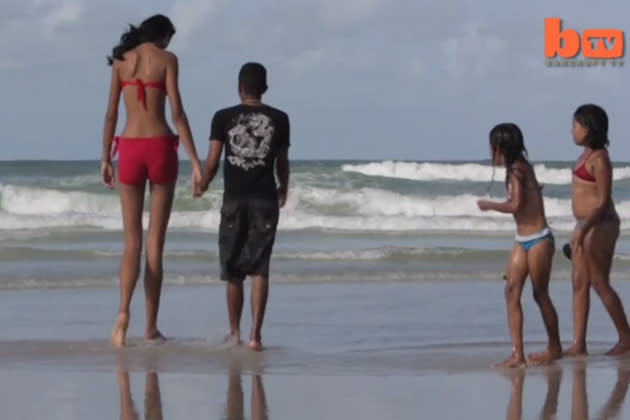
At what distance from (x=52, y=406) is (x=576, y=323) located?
3.01m

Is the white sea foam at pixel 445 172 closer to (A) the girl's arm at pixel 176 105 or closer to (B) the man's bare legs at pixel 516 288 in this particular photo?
(A) the girl's arm at pixel 176 105

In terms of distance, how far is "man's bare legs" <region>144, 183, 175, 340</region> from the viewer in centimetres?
718

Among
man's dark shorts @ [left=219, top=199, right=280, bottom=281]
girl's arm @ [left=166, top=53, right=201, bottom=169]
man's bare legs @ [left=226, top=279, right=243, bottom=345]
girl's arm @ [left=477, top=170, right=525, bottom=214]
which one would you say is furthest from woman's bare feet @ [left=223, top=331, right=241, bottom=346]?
girl's arm @ [left=477, top=170, right=525, bottom=214]

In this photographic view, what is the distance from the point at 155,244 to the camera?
7277 mm

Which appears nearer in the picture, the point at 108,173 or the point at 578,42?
the point at 108,173

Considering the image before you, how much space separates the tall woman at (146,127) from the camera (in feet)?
23.3

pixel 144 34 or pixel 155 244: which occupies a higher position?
pixel 144 34

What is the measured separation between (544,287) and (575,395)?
1124 millimetres

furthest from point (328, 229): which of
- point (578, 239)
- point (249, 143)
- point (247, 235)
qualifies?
point (578, 239)

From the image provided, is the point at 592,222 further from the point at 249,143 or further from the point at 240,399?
the point at 240,399

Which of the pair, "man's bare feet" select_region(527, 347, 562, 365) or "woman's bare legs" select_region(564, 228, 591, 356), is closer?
"man's bare feet" select_region(527, 347, 562, 365)

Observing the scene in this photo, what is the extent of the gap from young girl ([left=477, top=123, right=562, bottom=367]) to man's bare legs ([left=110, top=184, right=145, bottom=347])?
205 centimetres

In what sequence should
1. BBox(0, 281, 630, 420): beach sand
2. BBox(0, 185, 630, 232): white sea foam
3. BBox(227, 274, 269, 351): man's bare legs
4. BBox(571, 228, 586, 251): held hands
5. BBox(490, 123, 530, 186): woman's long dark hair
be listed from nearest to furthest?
1. BBox(0, 281, 630, 420): beach sand
2. BBox(490, 123, 530, 186): woman's long dark hair
3. BBox(571, 228, 586, 251): held hands
4. BBox(227, 274, 269, 351): man's bare legs
5. BBox(0, 185, 630, 232): white sea foam

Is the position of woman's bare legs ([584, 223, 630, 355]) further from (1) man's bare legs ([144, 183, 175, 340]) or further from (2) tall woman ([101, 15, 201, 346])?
(1) man's bare legs ([144, 183, 175, 340])
